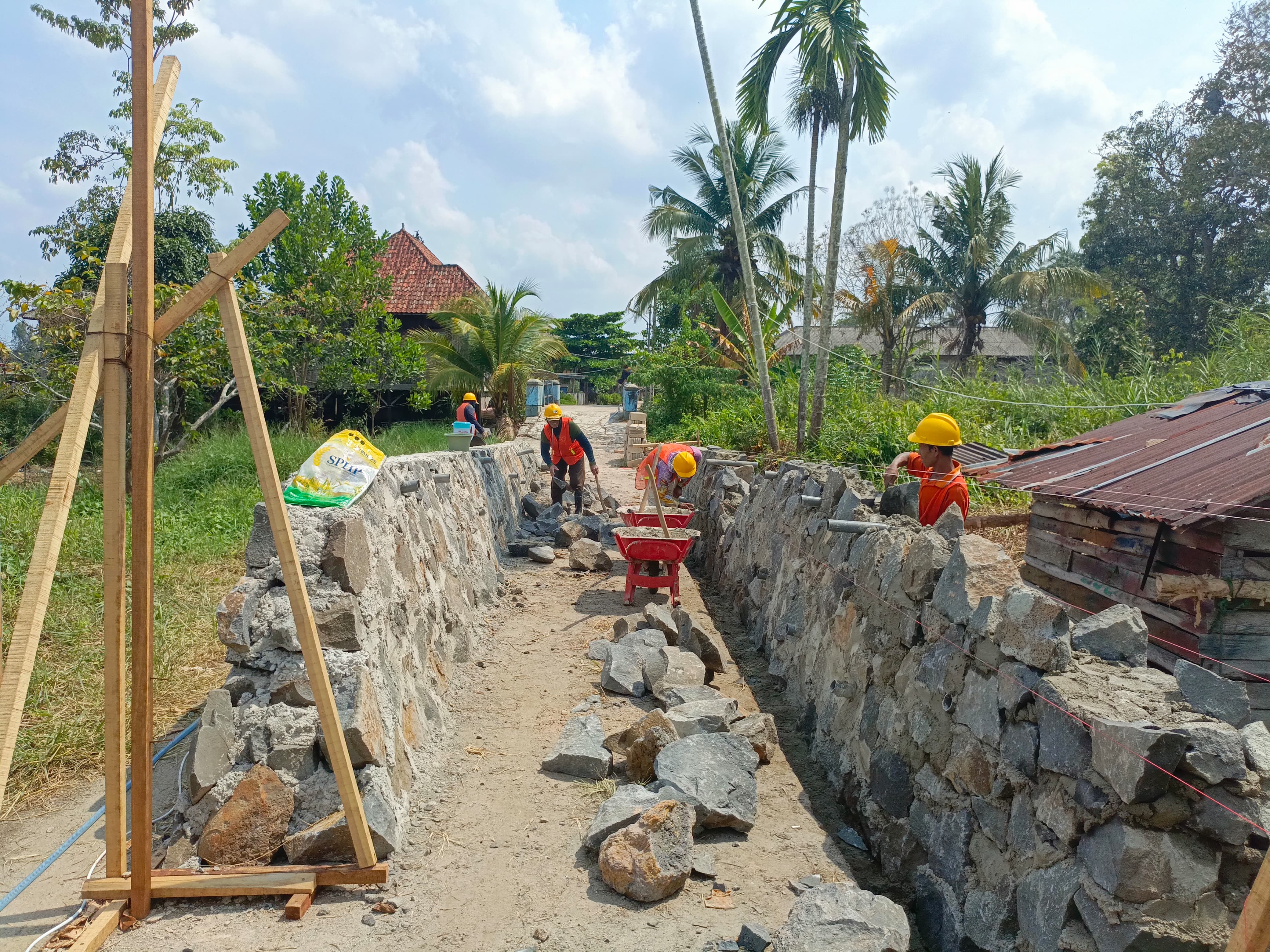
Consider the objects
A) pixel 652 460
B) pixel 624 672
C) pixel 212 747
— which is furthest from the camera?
pixel 652 460

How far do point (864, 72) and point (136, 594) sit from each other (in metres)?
12.4

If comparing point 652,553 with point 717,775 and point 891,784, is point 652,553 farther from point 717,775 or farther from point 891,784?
point 891,784

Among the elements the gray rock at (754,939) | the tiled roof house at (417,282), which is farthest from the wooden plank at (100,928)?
the tiled roof house at (417,282)

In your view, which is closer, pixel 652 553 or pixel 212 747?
pixel 212 747

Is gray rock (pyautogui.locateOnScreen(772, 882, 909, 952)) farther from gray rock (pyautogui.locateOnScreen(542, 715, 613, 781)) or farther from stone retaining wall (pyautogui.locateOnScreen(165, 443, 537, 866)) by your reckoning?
stone retaining wall (pyautogui.locateOnScreen(165, 443, 537, 866))

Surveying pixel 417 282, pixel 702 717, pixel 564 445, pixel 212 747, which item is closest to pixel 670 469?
pixel 564 445

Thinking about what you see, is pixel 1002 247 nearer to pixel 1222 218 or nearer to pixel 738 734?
pixel 1222 218

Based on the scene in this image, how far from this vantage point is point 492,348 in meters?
19.3

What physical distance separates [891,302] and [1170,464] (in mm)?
22953

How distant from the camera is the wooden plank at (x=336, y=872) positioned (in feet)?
10.5

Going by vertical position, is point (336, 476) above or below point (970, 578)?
above

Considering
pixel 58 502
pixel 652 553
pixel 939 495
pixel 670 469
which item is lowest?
pixel 652 553

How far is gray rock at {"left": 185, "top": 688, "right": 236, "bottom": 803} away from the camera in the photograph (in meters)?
3.42

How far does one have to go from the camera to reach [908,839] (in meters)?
3.81
